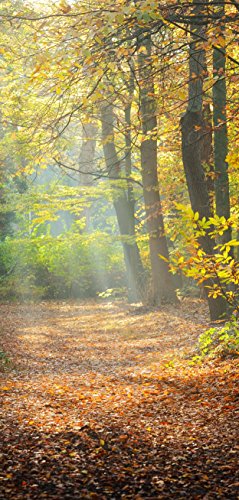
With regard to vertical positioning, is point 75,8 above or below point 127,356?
above

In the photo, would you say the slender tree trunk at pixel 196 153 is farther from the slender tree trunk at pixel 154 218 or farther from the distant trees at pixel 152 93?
the slender tree trunk at pixel 154 218

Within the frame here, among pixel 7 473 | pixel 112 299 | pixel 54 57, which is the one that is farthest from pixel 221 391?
pixel 112 299

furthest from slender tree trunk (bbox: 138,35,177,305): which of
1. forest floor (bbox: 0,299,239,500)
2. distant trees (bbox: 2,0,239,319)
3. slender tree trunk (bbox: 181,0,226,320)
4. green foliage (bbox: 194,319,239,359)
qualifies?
green foliage (bbox: 194,319,239,359)

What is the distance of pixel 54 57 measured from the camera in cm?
589

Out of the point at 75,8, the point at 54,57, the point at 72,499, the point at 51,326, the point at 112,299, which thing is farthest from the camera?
the point at 112,299

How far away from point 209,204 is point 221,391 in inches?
209

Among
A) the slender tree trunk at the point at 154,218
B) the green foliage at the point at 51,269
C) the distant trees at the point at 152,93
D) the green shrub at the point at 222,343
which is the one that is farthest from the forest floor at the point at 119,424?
the green foliage at the point at 51,269

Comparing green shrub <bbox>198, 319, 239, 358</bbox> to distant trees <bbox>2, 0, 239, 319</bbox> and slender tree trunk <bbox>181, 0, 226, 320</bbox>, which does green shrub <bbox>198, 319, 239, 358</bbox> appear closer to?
distant trees <bbox>2, 0, 239, 319</bbox>

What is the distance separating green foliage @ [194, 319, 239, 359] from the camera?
27.1 feet

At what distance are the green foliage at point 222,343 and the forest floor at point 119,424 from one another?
265 mm

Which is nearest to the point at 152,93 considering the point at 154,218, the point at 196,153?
the point at 196,153

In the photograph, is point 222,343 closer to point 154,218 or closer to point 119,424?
point 119,424

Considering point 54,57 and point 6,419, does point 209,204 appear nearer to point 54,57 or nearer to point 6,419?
point 54,57

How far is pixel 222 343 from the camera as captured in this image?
340 inches
